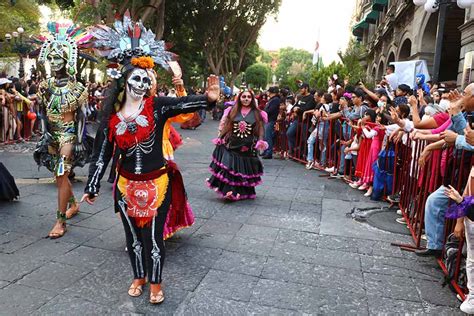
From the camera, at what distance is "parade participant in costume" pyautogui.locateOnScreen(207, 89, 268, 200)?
6.68m

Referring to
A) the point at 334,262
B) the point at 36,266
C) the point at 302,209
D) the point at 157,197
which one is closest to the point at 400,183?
the point at 302,209

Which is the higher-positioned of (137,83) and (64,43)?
(64,43)

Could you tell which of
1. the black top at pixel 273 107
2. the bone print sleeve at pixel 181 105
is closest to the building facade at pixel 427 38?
the black top at pixel 273 107

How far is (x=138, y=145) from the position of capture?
3.46 metres

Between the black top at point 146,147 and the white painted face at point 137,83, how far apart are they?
16 cm

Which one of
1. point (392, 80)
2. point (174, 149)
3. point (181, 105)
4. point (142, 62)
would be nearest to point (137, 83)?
point (142, 62)

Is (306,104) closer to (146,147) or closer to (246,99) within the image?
(246,99)

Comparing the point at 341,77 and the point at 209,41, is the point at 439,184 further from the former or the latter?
the point at 209,41

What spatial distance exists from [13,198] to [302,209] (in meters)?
4.17

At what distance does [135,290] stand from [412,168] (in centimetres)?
382

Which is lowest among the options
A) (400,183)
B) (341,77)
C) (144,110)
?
(400,183)

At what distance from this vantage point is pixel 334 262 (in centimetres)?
435

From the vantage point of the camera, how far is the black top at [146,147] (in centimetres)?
348

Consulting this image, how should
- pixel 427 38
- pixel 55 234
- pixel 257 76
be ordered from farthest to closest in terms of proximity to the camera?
pixel 257 76 → pixel 427 38 → pixel 55 234
